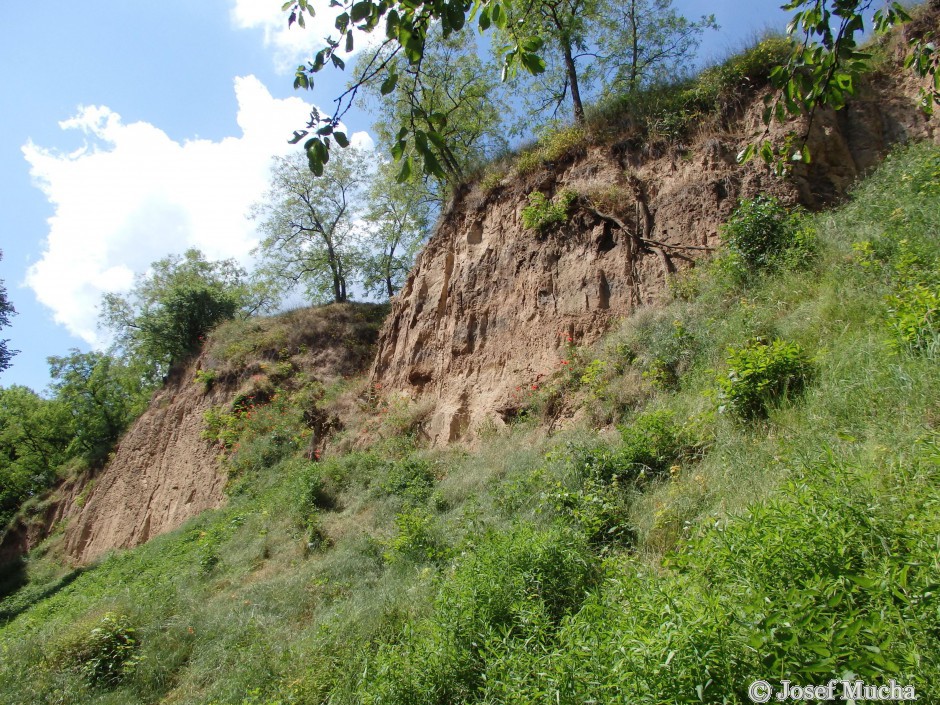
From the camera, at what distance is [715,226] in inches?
390

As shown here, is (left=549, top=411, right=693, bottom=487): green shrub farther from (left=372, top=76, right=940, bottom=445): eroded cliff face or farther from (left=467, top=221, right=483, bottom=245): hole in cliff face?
(left=467, top=221, right=483, bottom=245): hole in cliff face

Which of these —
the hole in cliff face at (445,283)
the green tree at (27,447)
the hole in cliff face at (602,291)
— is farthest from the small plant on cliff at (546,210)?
the green tree at (27,447)

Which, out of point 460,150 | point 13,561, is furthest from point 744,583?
point 13,561

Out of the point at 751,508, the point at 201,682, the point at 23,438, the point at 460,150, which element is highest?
the point at 460,150

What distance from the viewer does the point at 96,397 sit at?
25.7 metres

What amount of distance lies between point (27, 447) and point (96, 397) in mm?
5032

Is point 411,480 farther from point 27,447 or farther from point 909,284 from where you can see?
point 27,447

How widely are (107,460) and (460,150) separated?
1902 cm

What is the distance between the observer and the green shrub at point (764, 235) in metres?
8.16

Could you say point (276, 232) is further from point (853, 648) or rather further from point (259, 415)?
point (853, 648)

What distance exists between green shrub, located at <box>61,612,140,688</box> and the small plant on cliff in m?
10.1

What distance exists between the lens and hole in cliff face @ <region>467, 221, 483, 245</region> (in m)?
13.7

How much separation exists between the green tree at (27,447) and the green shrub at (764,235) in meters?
29.9

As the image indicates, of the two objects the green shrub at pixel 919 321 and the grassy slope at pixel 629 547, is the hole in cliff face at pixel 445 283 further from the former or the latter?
the green shrub at pixel 919 321
